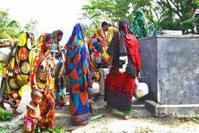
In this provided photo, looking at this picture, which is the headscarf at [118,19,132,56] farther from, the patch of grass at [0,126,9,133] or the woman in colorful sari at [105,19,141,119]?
the patch of grass at [0,126,9,133]

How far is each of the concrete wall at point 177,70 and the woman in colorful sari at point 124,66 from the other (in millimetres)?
474

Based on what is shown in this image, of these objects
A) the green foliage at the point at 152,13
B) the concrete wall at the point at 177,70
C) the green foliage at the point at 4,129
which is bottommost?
the green foliage at the point at 4,129

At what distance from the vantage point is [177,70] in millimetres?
7102

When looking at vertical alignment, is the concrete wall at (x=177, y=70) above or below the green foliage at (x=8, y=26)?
below

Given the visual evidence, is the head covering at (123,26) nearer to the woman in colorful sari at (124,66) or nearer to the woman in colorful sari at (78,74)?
the woman in colorful sari at (124,66)

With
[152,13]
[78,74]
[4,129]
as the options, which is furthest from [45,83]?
[152,13]

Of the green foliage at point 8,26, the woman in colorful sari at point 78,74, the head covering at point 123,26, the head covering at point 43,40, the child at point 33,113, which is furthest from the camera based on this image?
the green foliage at point 8,26

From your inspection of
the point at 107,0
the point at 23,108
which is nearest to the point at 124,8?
the point at 107,0

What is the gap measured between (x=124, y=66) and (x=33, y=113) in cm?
187

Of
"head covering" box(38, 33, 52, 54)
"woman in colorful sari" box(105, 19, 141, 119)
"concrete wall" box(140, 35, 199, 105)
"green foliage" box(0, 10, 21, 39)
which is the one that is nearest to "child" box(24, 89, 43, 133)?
"head covering" box(38, 33, 52, 54)

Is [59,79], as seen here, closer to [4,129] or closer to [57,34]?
[57,34]

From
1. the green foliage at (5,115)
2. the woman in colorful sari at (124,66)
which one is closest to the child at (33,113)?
the green foliage at (5,115)

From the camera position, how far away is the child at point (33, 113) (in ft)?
20.1

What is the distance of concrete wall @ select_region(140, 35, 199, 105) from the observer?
7.05 meters
